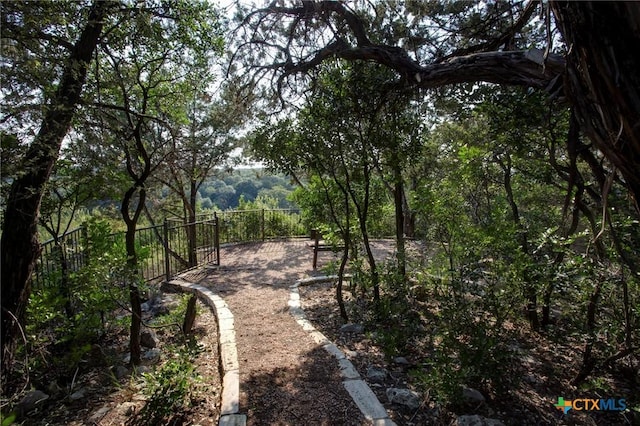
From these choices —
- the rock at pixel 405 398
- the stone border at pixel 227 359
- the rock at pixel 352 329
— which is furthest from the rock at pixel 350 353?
the stone border at pixel 227 359

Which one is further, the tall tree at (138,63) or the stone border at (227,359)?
the tall tree at (138,63)

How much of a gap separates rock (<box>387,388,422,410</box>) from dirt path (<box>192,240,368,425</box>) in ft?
1.09

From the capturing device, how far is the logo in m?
2.52

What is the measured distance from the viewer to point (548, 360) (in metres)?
3.43

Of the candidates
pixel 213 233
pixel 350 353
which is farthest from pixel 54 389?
pixel 213 233

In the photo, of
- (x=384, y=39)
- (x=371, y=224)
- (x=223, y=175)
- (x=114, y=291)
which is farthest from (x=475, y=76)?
(x=223, y=175)

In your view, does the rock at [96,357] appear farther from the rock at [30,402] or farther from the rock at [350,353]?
the rock at [350,353]

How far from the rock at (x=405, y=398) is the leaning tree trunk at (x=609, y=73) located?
2145 millimetres

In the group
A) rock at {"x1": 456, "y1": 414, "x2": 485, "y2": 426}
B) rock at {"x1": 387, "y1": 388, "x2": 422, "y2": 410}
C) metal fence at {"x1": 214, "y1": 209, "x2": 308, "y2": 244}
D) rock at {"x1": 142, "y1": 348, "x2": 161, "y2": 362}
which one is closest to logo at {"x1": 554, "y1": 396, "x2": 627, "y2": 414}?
rock at {"x1": 456, "y1": 414, "x2": 485, "y2": 426}

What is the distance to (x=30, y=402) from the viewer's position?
A: 2.84 metres

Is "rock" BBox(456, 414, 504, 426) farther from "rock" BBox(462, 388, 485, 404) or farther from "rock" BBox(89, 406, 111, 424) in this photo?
"rock" BBox(89, 406, 111, 424)

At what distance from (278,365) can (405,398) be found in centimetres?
118

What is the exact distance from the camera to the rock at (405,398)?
8.05 feet

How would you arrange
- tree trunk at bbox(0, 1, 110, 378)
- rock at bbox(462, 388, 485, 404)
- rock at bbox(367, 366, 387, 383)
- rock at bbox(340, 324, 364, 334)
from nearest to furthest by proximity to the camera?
rock at bbox(462, 388, 485, 404) < tree trunk at bbox(0, 1, 110, 378) < rock at bbox(367, 366, 387, 383) < rock at bbox(340, 324, 364, 334)
